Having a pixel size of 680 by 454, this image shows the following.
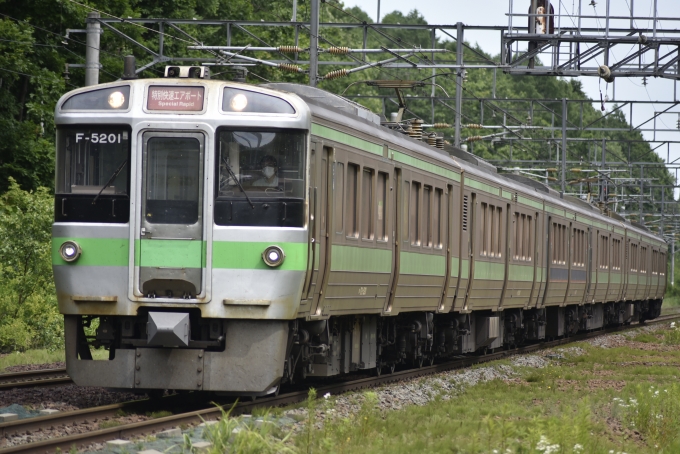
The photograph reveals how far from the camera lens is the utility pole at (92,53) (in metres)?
18.7

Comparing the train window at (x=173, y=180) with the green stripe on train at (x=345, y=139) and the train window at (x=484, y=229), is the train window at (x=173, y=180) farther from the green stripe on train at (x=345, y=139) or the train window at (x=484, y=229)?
the train window at (x=484, y=229)

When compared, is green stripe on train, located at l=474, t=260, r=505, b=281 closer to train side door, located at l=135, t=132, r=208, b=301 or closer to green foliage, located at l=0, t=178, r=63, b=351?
green foliage, located at l=0, t=178, r=63, b=351

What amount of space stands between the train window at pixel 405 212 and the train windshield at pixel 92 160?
4.66 meters

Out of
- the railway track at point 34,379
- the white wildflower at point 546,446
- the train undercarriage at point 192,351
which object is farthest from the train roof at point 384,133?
the white wildflower at point 546,446

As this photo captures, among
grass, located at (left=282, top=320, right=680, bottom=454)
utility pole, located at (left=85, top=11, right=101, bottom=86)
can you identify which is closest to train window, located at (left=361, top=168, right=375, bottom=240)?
grass, located at (left=282, top=320, right=680, bottom=454)

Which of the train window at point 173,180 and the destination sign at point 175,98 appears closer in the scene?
the train window at point 173,180

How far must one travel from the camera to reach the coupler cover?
1044 cm

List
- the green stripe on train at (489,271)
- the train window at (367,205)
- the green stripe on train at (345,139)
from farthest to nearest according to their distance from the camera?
the green stripe on train at (489,271) < the train window at (367,205) < the green stripe on train at (345,139)

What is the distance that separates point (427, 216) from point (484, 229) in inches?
138

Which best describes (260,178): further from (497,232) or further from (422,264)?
(497,232)

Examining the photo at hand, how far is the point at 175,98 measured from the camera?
10.9 meters

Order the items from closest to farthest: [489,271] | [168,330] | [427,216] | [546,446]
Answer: [546,446] → [168,330] → [427,216] → [489,271]

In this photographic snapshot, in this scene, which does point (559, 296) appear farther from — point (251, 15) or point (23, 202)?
point (251, 15)

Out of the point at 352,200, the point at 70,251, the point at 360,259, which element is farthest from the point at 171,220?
the point at 360,259
